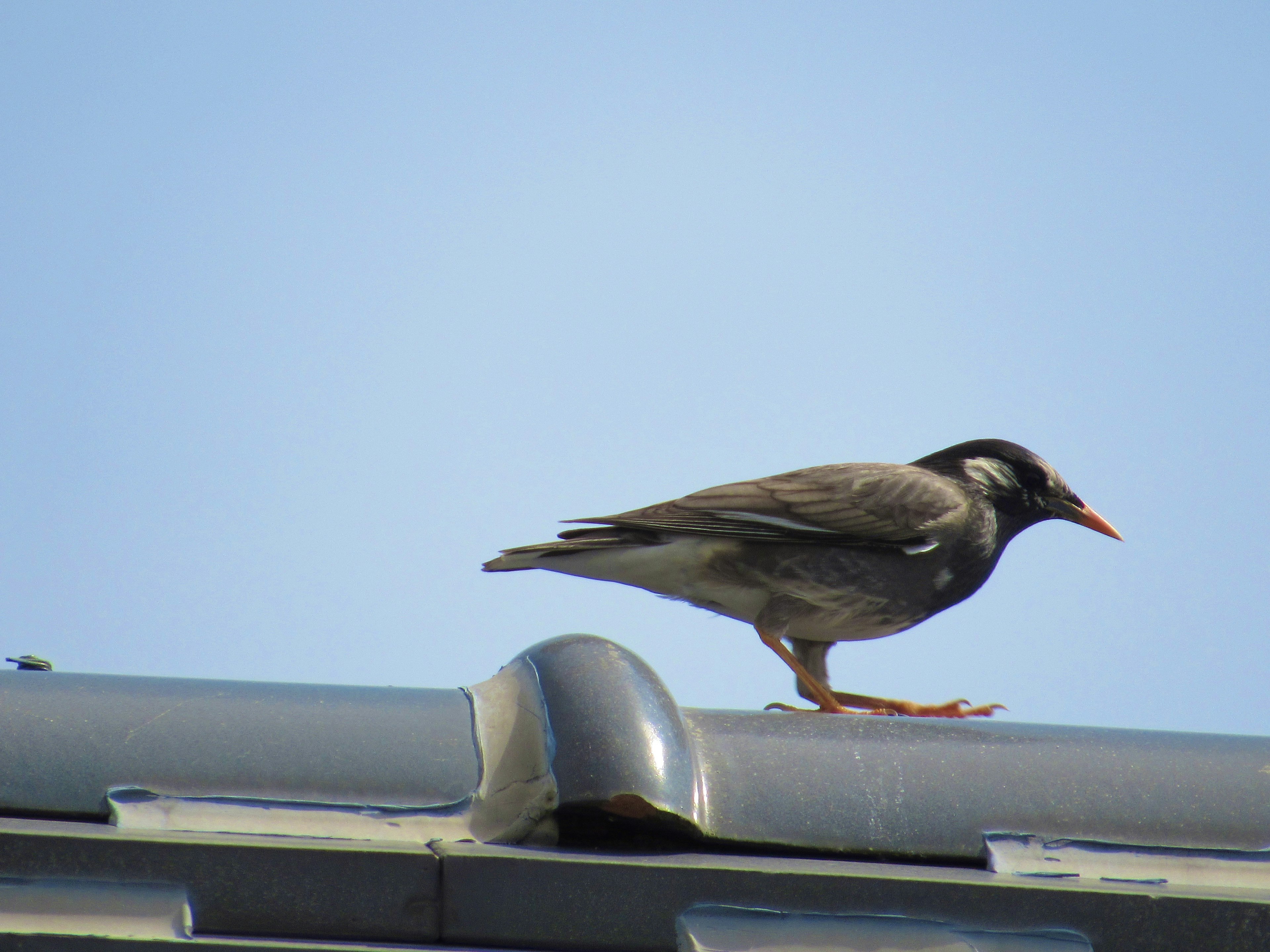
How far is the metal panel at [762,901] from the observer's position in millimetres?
1384

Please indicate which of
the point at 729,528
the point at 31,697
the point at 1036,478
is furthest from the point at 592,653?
the point at 1036,478

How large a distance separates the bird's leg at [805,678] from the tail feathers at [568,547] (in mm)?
520

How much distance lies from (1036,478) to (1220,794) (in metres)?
3.00

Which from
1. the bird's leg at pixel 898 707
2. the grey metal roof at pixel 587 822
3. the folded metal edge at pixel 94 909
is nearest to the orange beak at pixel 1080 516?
the bird's leg at pixel 898 707

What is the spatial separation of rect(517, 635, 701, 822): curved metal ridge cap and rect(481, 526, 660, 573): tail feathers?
2463 millimetres

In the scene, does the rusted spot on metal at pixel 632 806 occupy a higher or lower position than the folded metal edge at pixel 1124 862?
higher

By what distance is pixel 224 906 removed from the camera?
1353mm

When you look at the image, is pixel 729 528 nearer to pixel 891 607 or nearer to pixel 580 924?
pixel 891 607

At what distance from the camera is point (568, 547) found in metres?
4.39

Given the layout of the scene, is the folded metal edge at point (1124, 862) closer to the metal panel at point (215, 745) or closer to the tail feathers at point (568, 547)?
the metal panel at point (215, 745)

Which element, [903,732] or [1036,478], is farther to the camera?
[1036,478]

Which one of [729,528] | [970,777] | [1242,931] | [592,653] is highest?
[729,528]

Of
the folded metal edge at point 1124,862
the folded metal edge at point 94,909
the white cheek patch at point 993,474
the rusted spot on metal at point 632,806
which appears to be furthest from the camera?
the white cheek patch at point 993,474

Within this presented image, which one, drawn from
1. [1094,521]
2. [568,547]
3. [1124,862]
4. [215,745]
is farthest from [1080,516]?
[215,745]
